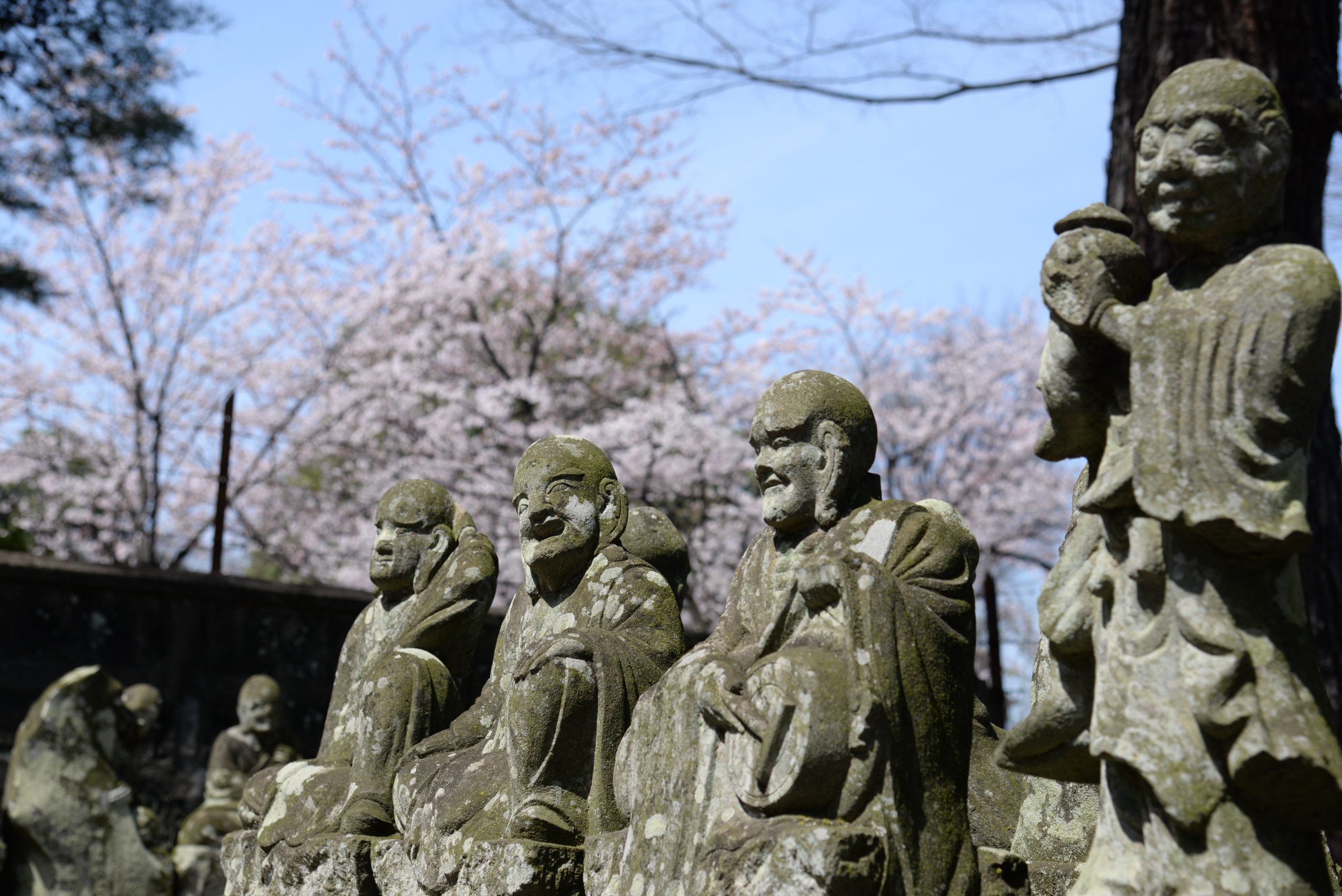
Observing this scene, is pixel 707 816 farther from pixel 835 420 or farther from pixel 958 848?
pixel 835 420

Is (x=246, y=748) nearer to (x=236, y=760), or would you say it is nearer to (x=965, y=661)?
(x=236, y=760)

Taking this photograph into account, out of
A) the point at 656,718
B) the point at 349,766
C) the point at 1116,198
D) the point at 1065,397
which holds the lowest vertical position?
the point at 349,766

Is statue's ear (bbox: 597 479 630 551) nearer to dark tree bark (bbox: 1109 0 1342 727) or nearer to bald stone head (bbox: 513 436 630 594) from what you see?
bald stone head (bbox: 513 436 630 594)

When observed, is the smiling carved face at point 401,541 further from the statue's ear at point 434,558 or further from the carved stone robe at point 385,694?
the carved stone robe at point 385,694

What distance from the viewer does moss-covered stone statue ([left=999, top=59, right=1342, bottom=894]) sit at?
3.15 m

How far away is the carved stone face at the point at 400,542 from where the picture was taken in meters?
7.14

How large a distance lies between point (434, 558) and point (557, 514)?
54.7 inches

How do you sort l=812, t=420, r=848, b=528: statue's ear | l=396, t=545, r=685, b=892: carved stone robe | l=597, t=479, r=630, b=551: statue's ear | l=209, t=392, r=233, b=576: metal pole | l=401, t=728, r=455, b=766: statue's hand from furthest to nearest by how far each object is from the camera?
l=209, t=392, r=233, b=576: metal pole → l=401, t=728, r=455, b=766: statue's hand → l=597, t=479, r=630, b=551: statue's ear → l=396, t=545, r=685, b=892: carved stone robe → l=812, t=420, r=848, b=528: statue's ear

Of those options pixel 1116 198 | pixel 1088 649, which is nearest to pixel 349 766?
pixel 1088 649

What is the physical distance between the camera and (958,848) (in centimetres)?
401

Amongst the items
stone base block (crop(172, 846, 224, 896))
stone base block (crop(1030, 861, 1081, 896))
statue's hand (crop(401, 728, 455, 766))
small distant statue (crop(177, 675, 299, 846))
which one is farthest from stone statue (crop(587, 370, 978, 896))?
small distant statue (crop(177, 675, 299, 846))

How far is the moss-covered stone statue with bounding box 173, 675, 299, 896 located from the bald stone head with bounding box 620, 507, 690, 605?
20.1ft

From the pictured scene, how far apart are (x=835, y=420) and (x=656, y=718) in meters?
1.14

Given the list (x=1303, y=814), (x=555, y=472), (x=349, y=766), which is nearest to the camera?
(x=1303, y=814)
